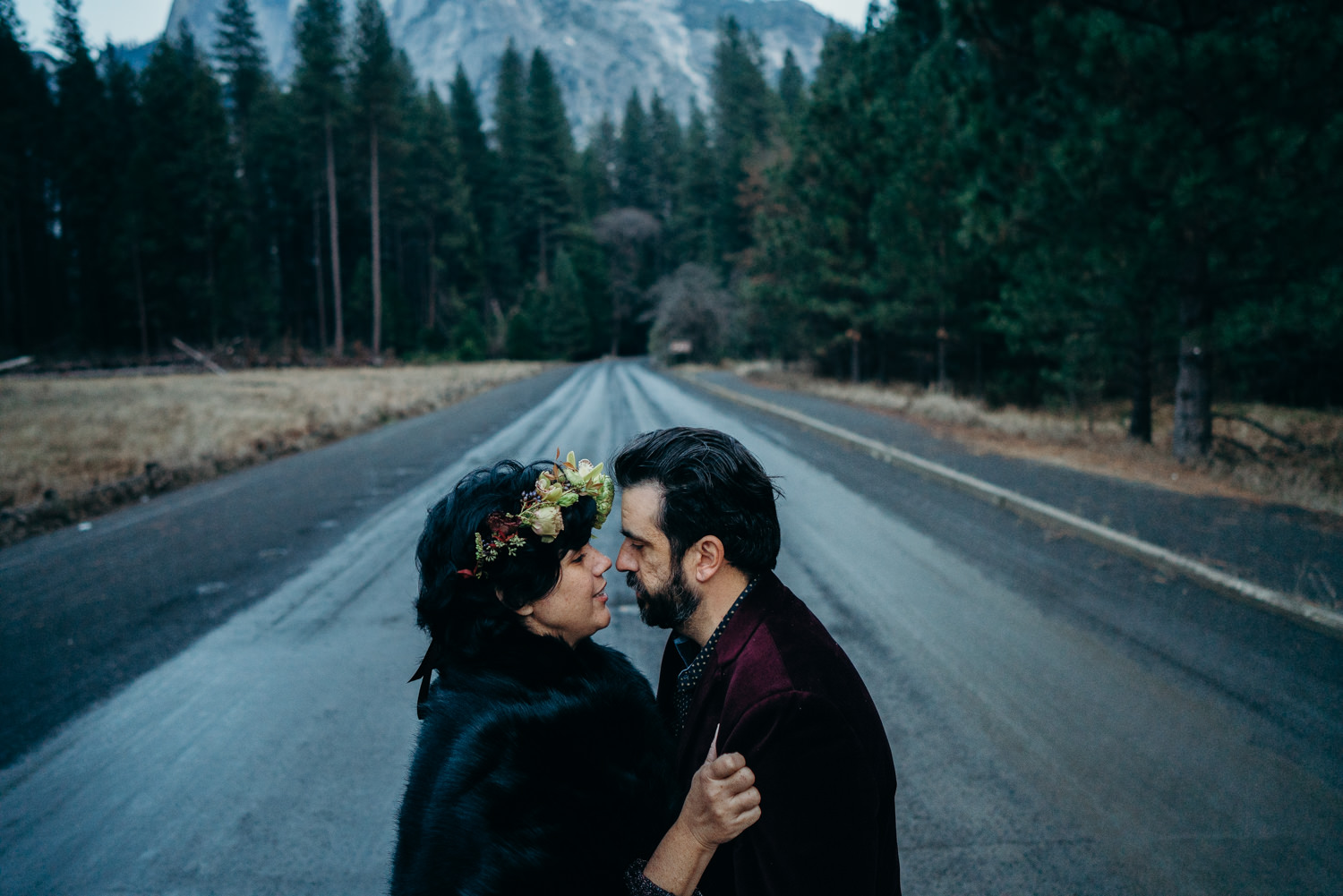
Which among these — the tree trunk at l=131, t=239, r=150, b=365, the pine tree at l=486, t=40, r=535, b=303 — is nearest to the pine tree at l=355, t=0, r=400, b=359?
the tree trunk at l=131, t=239, r=150, b=365

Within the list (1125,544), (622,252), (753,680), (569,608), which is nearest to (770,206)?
(622,252)

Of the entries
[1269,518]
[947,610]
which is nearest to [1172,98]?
[1269,518]

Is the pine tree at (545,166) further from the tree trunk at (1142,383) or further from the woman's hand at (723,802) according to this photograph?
the woman's hand at (723,802)

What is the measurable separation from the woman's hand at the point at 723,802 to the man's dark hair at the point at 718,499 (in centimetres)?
49

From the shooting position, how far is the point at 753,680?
1499 millimetres

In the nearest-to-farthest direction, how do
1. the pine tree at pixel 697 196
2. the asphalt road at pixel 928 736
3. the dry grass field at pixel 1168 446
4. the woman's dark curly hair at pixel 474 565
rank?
the woman's dark curly hair at pixel 474 565 → the asphalt road at pixel 928 736 → the dry grass field at pixel 1168 446 → the pine tree at pixel 697 196

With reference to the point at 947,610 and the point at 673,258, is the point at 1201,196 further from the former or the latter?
the point at 673,258

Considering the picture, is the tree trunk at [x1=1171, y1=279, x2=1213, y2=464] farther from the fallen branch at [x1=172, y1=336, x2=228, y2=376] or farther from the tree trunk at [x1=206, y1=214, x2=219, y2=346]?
the tree trunk at [x1=206, y1=214, x2=219, y2=346]

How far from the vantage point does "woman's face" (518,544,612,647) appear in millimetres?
1747

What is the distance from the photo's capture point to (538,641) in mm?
1631

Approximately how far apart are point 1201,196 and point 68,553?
45.1ft

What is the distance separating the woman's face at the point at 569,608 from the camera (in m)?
1.75

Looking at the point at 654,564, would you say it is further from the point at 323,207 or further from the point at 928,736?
the point at 323,207

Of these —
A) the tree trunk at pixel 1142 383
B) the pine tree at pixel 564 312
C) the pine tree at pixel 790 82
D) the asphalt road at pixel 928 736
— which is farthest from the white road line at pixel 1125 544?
the pine tree at pixel 790 82
